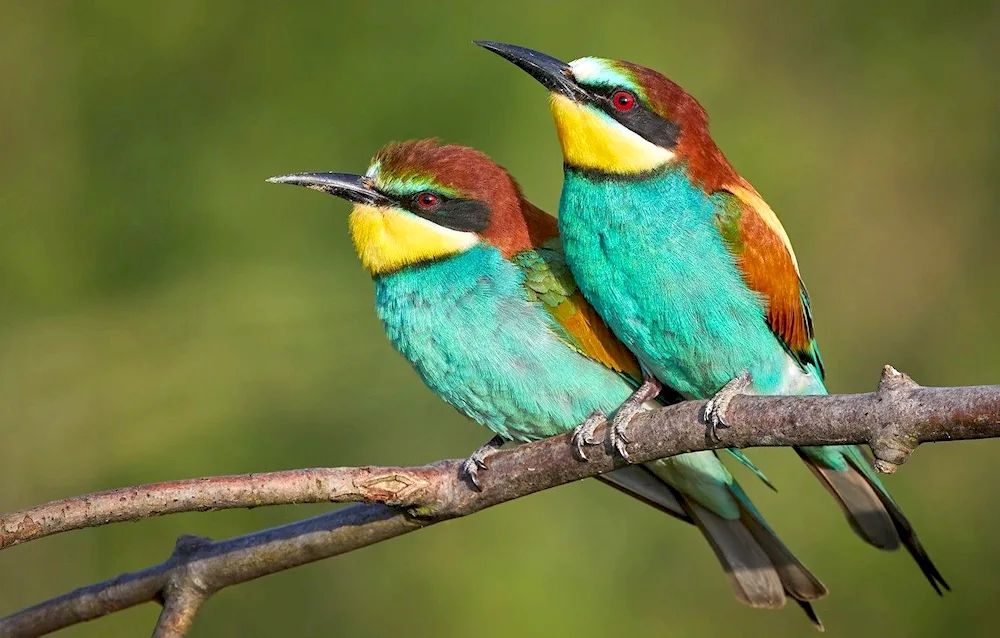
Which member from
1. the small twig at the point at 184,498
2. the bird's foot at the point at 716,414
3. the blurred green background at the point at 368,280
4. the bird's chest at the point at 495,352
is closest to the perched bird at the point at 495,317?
the bird's chest at the point at 495,352

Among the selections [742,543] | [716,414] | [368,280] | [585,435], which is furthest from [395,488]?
[368,280]

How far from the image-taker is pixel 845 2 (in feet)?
14.6

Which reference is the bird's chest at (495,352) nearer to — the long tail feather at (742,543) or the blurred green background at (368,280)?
the long tail feather at (742,543)

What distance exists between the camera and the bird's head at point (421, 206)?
2.72 m

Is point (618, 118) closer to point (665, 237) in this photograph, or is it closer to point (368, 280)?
point (665, 237)

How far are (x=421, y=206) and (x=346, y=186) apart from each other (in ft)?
0.53

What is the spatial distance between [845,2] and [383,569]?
8.02ft

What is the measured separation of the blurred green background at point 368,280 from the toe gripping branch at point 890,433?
2003mm

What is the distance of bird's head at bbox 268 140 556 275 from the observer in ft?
8.93

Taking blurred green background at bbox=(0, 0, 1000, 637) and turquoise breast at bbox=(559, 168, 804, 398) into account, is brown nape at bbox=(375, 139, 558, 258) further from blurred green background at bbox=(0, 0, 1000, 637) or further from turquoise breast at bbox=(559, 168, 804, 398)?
blurred green background at bbox=(0, 0, 1000, 637)

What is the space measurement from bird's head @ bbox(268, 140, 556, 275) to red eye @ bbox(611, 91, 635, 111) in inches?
14.7

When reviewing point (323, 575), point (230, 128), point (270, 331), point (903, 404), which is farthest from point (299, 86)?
point (903, 404)

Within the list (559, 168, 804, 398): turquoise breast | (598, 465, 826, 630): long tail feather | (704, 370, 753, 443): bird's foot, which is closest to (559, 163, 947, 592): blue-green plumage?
(559, 168, 804, 398): turquoise breast

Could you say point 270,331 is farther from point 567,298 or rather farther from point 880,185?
point 880,185
